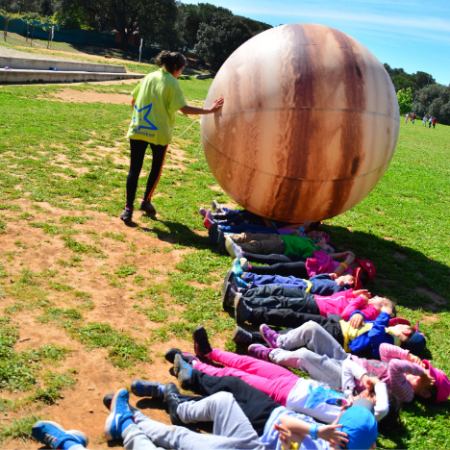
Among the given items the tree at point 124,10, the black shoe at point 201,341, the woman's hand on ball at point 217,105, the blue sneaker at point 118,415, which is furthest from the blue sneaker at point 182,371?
the tree at point 124,10

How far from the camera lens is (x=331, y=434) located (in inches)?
115

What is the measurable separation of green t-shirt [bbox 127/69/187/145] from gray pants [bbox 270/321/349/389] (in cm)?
351

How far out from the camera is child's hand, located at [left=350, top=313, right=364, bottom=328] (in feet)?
14.6

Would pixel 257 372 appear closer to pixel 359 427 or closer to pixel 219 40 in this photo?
pixel 359 427

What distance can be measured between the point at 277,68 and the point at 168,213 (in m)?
2.87

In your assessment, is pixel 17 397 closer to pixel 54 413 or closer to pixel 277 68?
pixel 54 413

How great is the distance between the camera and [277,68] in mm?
5402

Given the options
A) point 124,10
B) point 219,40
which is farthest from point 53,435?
point 219,40

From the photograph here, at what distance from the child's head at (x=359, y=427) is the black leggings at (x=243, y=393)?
20.3 inches

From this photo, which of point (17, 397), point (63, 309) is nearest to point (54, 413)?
point (17, 397)

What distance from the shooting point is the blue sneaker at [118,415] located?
3.01 m

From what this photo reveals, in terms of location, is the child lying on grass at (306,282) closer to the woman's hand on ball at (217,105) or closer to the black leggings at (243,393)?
the black leggings at (243,393)

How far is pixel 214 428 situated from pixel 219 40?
63794 millimetres

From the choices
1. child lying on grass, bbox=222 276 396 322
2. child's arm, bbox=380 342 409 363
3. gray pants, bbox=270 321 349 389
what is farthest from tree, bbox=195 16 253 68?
child's arm, bbox=380 342 409 363
